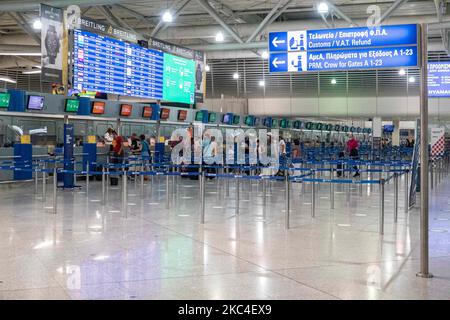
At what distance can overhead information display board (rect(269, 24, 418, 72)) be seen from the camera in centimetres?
715

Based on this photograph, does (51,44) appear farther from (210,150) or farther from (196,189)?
(210,150)

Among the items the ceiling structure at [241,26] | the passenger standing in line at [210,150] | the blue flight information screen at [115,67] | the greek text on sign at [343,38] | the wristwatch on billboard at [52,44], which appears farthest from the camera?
the ceiling structure at [241,26]

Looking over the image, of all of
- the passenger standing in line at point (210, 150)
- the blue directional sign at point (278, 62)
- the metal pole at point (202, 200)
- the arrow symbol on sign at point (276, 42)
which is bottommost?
the metal pole at point (202, 200)

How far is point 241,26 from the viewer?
25125 millimetres

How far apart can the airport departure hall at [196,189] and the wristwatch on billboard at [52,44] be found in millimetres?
30

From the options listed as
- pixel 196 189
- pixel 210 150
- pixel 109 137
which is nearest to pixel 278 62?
pixel 196 189

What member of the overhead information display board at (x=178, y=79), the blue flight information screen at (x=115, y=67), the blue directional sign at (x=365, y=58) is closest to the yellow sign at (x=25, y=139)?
the blue flight information screen at (x=115, y=67)

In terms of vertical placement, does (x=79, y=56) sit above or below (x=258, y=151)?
above

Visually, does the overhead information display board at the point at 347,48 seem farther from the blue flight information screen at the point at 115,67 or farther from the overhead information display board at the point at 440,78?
the overhead information display board at the point at 440,78

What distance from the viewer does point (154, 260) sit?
6.75 m

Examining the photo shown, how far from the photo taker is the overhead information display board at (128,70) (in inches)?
550
